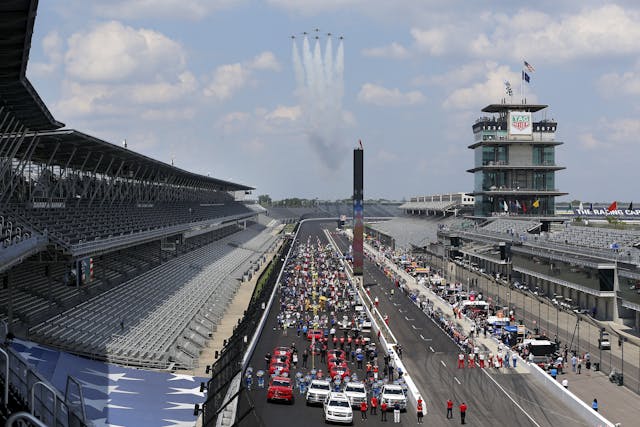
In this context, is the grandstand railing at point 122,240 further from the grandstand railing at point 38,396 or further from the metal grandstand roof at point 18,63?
the grandstand railing at point 38,396

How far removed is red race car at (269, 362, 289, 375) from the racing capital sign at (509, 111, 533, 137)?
66.5 m

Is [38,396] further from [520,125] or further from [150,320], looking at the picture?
[520,125]

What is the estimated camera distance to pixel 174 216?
6750cm

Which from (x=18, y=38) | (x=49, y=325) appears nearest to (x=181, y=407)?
(x=49, y=325)

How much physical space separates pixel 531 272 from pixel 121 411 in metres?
47.5

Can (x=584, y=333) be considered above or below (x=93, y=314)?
below

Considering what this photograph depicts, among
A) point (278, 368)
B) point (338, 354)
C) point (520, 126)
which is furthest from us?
point (520, 126)

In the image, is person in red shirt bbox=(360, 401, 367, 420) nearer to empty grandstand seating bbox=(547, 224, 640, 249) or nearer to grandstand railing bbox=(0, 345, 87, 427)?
grandstand railing bbox=(0, 345, 87, 427)

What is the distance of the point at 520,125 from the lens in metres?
89.3

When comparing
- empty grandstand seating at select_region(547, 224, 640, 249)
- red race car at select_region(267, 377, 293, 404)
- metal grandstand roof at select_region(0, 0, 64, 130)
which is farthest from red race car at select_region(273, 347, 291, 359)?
empty grandstand seating at select_region(547, 224, 640, 249)

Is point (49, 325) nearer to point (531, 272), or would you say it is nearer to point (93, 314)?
point (93, 314)

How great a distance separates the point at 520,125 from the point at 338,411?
7281 centimetres

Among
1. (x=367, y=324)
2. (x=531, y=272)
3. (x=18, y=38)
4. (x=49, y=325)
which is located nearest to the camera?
(x=18, y=38)

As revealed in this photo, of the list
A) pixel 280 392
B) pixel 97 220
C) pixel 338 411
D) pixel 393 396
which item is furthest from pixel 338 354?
pixel 97 220
